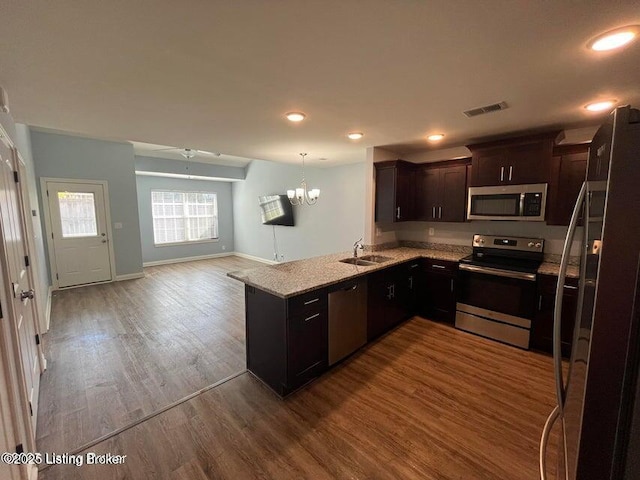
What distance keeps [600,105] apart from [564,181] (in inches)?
32.2

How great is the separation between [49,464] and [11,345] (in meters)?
0.87

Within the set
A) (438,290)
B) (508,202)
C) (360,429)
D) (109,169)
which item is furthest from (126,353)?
(508,202)

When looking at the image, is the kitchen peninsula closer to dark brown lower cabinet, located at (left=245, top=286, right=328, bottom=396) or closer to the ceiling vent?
dark brown lower cabinet, located at (left=245, top=286, right=328, bottom=396)

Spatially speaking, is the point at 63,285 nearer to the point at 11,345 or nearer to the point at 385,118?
the point at 11,345

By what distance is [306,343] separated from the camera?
92.0 inches

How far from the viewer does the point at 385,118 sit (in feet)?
8.57

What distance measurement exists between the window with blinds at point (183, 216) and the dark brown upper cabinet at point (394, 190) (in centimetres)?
641

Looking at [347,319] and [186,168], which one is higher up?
[186,168]

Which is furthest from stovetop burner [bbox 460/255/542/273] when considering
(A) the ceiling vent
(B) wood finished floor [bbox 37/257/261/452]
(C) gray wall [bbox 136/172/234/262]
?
(C) gray wall [bbox 136/172/234/262]

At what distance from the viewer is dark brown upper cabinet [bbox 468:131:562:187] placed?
9.56 ft

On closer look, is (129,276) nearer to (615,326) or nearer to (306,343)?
(306,343)

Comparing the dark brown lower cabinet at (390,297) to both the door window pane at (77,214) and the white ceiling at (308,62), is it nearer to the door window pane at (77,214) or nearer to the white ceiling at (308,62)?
the white ceiling at (308,62)

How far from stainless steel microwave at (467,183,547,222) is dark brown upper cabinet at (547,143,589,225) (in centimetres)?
10

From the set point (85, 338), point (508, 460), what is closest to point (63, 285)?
point (85, 338)
